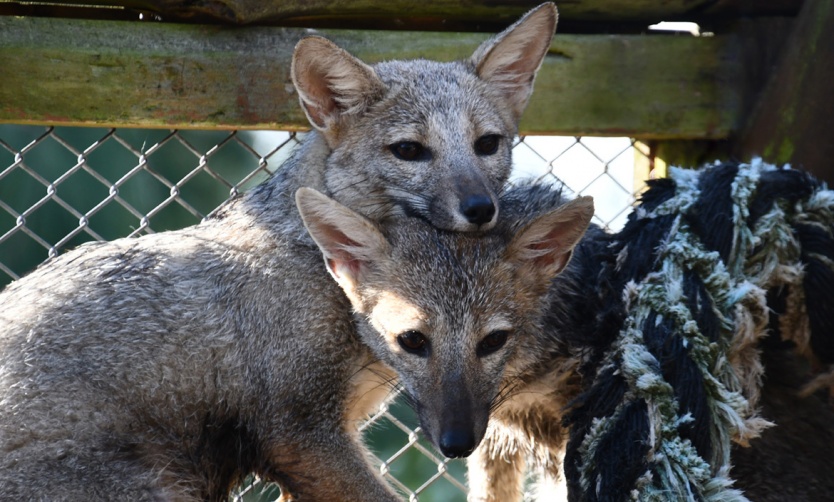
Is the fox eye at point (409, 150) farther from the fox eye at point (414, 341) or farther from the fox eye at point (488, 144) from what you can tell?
the fox eye at point (414, 341)

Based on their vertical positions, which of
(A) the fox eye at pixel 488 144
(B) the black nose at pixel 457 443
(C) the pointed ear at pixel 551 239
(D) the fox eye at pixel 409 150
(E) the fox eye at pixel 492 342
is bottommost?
(B) the black nose at pixel 457 443

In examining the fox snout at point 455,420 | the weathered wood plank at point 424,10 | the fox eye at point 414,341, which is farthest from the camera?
the weathered wood plank at point 424,10

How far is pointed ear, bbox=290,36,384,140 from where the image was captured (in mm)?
3281

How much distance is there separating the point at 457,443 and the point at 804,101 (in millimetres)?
1966

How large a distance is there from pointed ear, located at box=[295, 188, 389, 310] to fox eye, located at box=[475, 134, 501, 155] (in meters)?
0.56

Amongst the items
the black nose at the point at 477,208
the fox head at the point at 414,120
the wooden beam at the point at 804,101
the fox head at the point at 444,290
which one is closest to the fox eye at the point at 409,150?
the fox head at the point at 414,120

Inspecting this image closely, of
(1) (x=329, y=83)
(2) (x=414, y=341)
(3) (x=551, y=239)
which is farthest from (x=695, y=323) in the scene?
(1) (x=329, y=83)

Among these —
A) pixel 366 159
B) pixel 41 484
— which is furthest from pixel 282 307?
pixel 41 484

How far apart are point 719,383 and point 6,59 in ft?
8.75

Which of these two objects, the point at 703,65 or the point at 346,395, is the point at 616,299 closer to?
the point at 346,395

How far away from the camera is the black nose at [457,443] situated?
278cm

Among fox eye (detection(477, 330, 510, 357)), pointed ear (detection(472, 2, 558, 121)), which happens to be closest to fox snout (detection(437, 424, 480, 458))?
fox eye (detection(477, 330, 510, 357))

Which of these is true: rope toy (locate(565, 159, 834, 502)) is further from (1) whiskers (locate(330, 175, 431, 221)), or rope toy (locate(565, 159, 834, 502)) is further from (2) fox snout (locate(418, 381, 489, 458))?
(1) whiskers (locate(330, 175, 431, 221))

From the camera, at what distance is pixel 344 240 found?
3154mm
